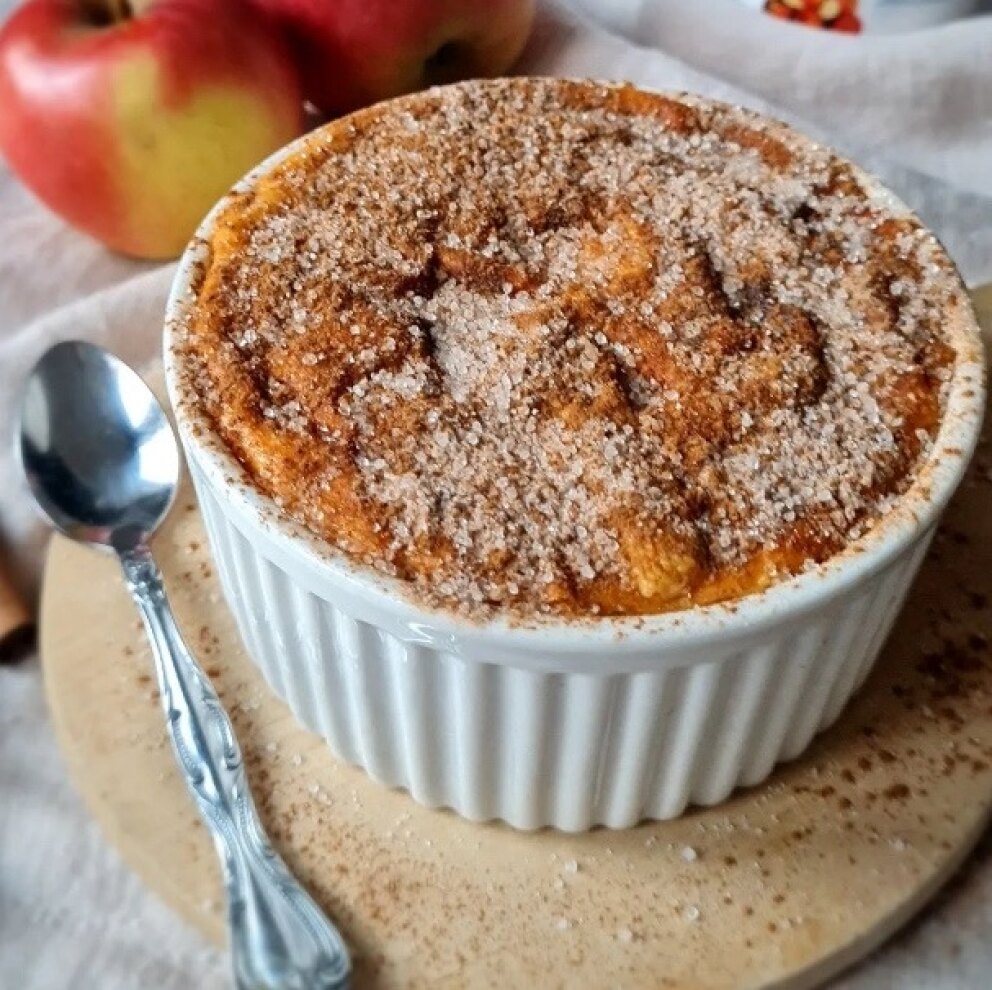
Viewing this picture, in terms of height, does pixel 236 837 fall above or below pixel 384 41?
below

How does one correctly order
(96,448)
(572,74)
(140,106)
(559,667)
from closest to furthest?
(559,667) < (96,448) < (140,106) < (572,74)

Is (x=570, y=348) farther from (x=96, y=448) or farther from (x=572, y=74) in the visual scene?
(x=572, y=74)

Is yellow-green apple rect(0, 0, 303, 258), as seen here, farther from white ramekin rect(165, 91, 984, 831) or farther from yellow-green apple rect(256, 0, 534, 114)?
white ramekin rect(165, 91, 984, 831)

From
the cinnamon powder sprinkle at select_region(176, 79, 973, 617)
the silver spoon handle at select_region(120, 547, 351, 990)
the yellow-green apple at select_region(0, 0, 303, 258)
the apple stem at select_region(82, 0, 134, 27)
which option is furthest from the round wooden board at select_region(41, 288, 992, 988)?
the apple stem at select_region(82, 0, 134, 27)

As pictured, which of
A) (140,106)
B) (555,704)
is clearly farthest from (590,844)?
(140,106)

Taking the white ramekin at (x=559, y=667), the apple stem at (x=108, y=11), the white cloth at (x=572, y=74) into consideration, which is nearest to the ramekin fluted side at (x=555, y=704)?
the white ramekin at (x=559, y=667)

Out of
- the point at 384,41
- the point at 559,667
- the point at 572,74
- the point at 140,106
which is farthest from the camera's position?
the point at 572,74

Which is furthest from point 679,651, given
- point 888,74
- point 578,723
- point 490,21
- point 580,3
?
point 580,3
